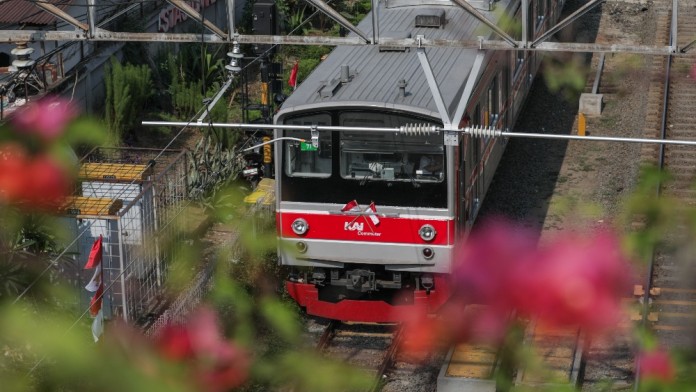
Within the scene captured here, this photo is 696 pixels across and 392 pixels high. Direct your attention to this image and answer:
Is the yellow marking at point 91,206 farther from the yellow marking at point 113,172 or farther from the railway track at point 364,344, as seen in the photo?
the railway track at point 364,344

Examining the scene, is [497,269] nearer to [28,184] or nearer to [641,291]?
[28,184]

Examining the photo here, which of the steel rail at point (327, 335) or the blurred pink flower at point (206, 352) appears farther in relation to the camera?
the steel rail at point (327, 335)

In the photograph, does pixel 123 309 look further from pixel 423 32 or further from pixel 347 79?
pixel 423 32

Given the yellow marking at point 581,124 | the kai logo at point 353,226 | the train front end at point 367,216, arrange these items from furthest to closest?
the yellow marking at point 581,124 < the kai logo at point 353,226 < the train front end at point 367,216

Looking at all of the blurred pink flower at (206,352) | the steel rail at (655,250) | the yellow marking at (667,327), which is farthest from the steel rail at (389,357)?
the yellow marking at (667,327)

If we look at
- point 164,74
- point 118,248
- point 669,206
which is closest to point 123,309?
point 118,248

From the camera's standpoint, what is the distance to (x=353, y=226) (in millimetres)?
10758

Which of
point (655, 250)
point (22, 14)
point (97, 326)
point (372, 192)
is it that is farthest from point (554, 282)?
point (22, 14)

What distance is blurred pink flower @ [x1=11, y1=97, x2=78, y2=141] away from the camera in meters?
9.62

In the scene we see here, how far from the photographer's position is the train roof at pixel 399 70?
34.2 feet

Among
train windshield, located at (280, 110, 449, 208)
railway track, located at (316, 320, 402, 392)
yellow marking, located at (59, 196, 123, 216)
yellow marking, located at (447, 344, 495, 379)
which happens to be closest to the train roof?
train windshield, located at (280, 110, 449, 208)

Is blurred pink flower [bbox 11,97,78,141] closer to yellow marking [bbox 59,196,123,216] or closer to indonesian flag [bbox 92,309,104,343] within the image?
yellow marking [bbox 59,196,123,216]

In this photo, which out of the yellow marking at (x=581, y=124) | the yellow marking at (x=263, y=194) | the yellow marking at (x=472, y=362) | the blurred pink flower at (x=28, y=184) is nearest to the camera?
the blurred pink flower at (x=28, y=184)

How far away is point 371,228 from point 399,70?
63.4 inches
